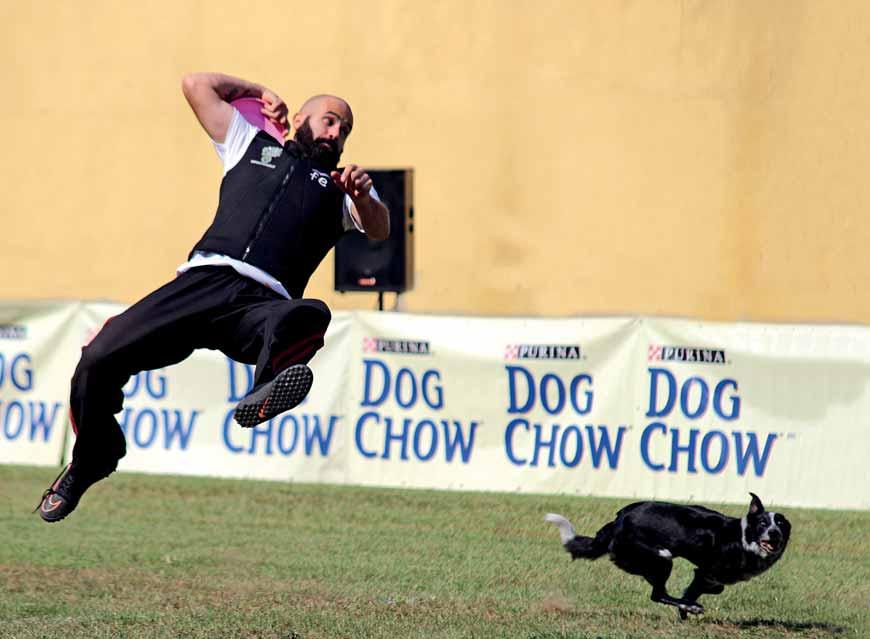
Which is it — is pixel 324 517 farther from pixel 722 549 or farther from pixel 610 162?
pixel 610 162

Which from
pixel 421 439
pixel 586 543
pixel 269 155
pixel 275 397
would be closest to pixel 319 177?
pixel 269 155

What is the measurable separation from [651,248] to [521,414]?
16.8ft

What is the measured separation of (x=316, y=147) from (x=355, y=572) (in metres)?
4.16

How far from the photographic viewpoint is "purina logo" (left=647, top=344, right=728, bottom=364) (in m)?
13.7

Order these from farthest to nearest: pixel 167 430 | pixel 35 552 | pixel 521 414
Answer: pixel 167 430 → pixel 521 414 → pixel 35 552

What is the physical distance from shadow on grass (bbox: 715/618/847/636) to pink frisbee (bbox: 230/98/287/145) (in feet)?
12.7

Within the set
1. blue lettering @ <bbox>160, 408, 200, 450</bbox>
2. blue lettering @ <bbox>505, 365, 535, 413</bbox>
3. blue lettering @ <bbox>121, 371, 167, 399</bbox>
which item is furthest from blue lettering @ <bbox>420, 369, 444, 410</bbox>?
blue lettering @ <bbox>121, 371, 167, 399</bbox>

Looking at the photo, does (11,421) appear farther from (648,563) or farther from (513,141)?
(648,563)

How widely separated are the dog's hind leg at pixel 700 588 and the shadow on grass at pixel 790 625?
0.64ft

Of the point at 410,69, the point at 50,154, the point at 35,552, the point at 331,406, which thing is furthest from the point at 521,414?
the point at 50,154

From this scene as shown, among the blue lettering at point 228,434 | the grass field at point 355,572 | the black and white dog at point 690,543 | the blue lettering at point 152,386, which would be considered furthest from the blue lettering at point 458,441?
the black and white dog at point 690,543

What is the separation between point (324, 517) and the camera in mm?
12656

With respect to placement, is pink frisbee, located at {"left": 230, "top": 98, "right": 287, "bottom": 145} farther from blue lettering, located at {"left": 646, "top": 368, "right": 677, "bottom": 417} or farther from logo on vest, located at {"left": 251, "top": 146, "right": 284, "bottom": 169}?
blue lettering, located at {"left": 646, "top": 368, "right": 677, "bottom": 417}

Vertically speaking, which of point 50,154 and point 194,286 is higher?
point 50,154
